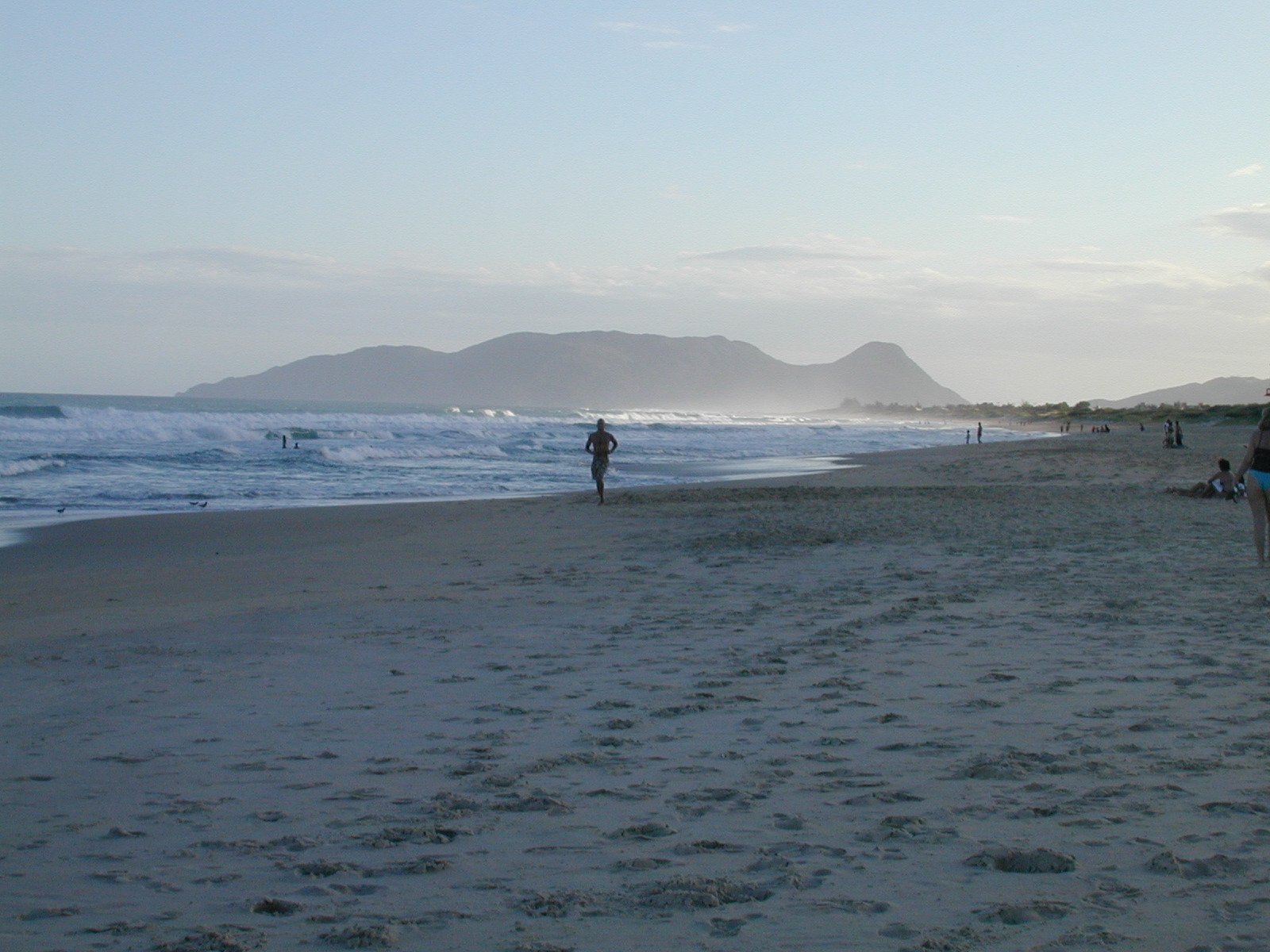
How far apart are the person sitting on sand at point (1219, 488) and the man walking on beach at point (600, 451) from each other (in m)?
8.88

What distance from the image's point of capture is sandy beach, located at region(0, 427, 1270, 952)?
9.68ft

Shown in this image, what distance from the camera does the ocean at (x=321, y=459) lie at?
20922 millimetres

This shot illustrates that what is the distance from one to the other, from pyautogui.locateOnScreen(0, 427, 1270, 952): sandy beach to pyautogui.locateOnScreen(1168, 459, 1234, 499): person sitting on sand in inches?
263

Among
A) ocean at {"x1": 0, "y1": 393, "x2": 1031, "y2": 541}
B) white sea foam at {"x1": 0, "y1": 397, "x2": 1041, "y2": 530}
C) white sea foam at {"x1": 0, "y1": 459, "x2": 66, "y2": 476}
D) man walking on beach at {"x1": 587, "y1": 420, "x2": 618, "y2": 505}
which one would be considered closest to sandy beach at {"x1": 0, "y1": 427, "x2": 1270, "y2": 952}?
man walking on beach at {"x1": 587, "y1": 420, "x2": 618, "y2": 505}

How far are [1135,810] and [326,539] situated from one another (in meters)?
11.5

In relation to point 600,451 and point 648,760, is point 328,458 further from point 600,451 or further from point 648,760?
point 648,760

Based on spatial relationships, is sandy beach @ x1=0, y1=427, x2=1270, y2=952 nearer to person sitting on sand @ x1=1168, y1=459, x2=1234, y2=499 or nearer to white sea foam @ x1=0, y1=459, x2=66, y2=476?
person sitting on sand @ x1=1168, y1=459, x2=1234, y2=499

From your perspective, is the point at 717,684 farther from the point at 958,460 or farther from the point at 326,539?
the point at 958,460

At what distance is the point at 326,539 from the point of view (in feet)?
44.9

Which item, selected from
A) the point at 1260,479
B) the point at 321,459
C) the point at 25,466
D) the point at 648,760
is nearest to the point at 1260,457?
the point at 1260,479

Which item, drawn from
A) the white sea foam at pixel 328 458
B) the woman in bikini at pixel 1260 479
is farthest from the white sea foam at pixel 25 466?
the woman in bikini at pixel 1260 479

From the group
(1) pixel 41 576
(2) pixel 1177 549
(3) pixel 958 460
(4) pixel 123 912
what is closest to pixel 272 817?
(4) pixel 123 912

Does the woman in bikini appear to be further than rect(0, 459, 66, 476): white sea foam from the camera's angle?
No

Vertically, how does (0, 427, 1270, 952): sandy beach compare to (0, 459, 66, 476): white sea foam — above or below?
below
